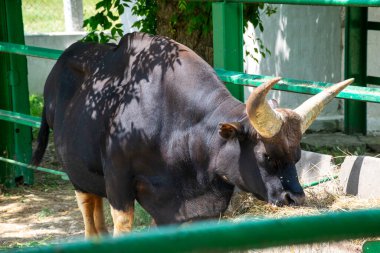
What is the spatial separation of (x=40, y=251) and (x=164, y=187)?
3.55 metres

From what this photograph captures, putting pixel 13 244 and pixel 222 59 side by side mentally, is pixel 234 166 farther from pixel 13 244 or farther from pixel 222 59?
pixel 13 244

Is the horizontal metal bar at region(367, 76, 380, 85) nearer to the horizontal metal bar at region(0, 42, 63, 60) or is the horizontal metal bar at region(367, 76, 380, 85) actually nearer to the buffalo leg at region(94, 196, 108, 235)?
the horizontal metal bar at region(0, 42, 63, 60)

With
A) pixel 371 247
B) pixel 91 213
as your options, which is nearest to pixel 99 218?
pixel 91 213

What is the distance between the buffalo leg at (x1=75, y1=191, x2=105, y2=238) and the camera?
5.91 meters

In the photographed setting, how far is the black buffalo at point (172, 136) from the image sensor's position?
455cm

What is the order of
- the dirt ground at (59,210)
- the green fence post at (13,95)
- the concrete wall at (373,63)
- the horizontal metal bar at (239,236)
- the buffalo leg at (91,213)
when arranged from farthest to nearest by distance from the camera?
the concrete wall at (373,63), the green fence post at (13,95), the buffalo leg at (91,213), the dirt ground at (59,210), the horizontal metal bar at (239,236)

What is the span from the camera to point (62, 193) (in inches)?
336

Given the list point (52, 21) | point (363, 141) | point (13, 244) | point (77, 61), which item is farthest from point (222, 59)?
point (52, 21)

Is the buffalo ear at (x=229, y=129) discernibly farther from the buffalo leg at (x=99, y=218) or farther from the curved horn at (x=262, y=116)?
the buffalo leg at (x=99, y=218)

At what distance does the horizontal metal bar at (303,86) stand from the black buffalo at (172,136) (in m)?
0.22

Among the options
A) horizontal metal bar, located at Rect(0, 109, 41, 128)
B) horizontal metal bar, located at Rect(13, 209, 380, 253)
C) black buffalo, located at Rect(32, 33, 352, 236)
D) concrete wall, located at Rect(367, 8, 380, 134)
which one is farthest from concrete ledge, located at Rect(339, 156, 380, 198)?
concrete wall, located at Rect(367, 8, 380, 134)

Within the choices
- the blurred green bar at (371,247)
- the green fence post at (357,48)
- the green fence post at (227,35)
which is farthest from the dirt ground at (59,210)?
the green fence post at (357,48)

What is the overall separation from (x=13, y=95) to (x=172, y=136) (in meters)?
3.88

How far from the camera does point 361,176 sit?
5.45 meters
